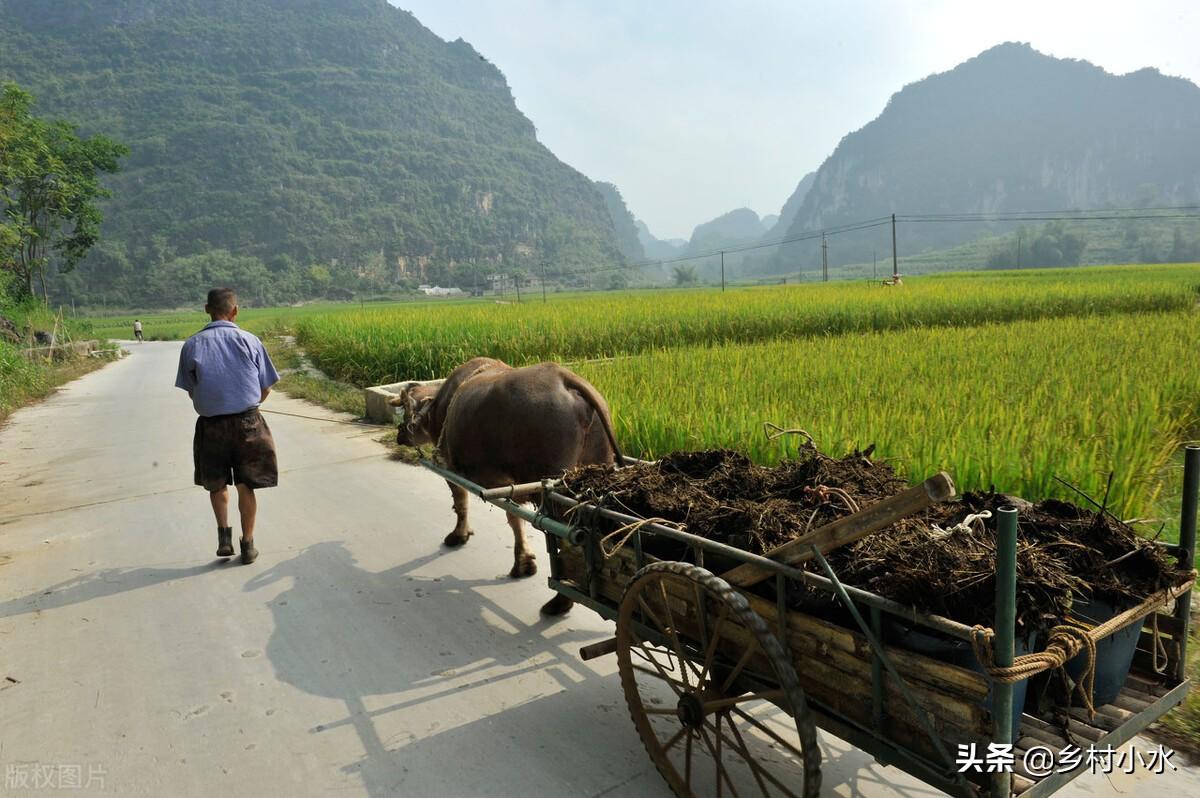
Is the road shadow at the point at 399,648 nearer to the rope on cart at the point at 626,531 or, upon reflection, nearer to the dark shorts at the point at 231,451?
the dark shorts at the point at 231,451

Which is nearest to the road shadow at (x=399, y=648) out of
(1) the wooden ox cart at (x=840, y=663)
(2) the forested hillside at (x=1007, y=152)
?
(1) the wooden ox cart at (x=840, y=663)

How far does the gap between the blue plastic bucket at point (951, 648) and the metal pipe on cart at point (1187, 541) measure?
587 millimetres

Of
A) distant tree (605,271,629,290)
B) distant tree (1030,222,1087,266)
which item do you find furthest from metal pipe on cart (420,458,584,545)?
distant tree (605,271,629,290)

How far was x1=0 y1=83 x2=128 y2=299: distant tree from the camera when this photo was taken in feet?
80.3

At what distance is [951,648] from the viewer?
5.75 ft

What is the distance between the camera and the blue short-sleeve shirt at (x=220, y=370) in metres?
4.53

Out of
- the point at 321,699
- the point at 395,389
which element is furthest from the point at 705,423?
the point at 395,389

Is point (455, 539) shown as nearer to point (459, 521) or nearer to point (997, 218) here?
point (459, 521)

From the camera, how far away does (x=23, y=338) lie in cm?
1948

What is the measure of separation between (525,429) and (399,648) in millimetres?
1272

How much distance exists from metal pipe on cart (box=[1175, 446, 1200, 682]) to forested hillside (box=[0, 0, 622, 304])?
8119cm

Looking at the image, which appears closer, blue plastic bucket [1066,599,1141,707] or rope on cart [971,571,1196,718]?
rope on cart [971,571,1196,718]

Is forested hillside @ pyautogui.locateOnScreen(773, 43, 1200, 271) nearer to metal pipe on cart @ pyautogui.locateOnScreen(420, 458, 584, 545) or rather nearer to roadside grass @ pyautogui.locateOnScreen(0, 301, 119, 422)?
roadside grass @ pyautogui.locateOnScreen(0, 301, 119, 422)

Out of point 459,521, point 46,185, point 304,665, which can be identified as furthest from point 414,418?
point 46,185
